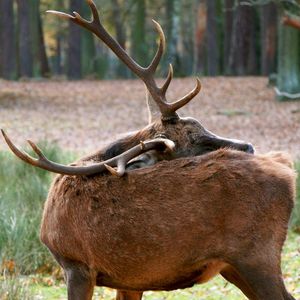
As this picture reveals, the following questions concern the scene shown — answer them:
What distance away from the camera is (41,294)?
7832 millimetres

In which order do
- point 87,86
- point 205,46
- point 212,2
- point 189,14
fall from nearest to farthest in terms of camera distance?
1. point 87,86
2. point 212,2
3. point 205,46
4. point 189,14

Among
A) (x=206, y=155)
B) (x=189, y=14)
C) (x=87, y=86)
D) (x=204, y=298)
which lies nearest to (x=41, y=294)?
(x=204, y=298)

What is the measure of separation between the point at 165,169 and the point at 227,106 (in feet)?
63.7

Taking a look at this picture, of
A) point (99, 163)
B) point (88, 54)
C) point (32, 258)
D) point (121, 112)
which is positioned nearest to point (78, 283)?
point (99, 163)

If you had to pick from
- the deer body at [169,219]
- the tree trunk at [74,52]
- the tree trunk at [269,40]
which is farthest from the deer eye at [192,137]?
the tree trunk at [269,40]

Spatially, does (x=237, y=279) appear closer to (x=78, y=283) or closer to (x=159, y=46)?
(x=78, y=283)

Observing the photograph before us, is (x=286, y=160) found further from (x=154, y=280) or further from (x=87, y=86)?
(x=87, y=86)

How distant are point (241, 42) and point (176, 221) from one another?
1213 inches

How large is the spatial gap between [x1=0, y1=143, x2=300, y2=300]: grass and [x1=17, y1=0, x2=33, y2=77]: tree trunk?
23.1m

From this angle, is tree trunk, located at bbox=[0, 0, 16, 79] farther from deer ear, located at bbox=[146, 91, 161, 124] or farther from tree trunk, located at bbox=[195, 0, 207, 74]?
deer ear, located at bbox=[146, 91, 161, 124]

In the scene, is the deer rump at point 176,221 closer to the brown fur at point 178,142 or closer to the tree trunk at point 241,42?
the brown fur at point 178,142

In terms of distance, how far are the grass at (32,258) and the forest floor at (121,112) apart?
5.98 meters

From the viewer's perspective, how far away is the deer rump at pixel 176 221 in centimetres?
515

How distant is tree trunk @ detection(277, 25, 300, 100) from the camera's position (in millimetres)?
23828
